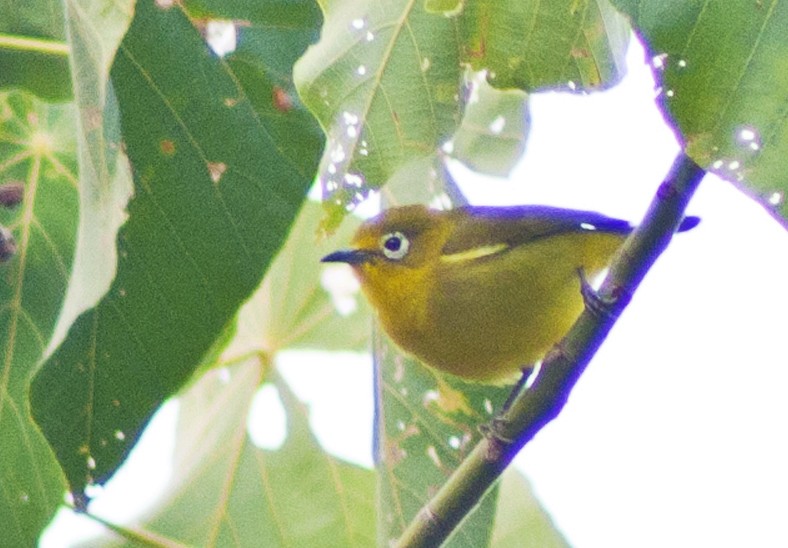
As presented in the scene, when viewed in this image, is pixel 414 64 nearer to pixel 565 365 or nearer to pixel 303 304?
pixel 565 365

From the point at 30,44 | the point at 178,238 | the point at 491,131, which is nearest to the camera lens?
the point at 178,238

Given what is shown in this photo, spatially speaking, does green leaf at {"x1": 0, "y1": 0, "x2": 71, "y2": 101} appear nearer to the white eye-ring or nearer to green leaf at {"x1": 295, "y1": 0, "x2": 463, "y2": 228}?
green leaf at {"x1": 295, "y1": 0, "x2": 463, "y2": 228}

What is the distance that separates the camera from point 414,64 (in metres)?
2.16

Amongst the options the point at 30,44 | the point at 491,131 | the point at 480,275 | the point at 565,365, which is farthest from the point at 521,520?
the point at 30,44

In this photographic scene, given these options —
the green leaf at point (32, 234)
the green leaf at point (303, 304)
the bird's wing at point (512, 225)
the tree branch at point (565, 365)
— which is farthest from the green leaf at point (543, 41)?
the green leaf at point (32, 234)

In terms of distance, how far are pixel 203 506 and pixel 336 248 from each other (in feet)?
2.52

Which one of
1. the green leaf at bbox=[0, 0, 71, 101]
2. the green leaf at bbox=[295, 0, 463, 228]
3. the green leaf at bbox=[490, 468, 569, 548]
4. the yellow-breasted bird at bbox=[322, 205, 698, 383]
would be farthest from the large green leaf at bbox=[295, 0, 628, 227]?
the green leaf at bbox=[490, 468, 569, 548]

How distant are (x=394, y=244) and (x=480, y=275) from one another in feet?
0.99

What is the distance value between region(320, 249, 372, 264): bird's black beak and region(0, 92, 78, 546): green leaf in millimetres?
613

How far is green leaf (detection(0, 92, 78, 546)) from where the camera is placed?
8.34 ft

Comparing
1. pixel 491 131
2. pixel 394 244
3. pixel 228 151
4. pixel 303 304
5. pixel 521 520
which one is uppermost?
pixel 228 151

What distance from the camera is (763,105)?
4.38 feet

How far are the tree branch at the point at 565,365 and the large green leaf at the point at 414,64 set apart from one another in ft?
1.66

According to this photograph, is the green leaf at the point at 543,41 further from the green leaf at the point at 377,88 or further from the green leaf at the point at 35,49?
the green leaf at the point at 35,49
